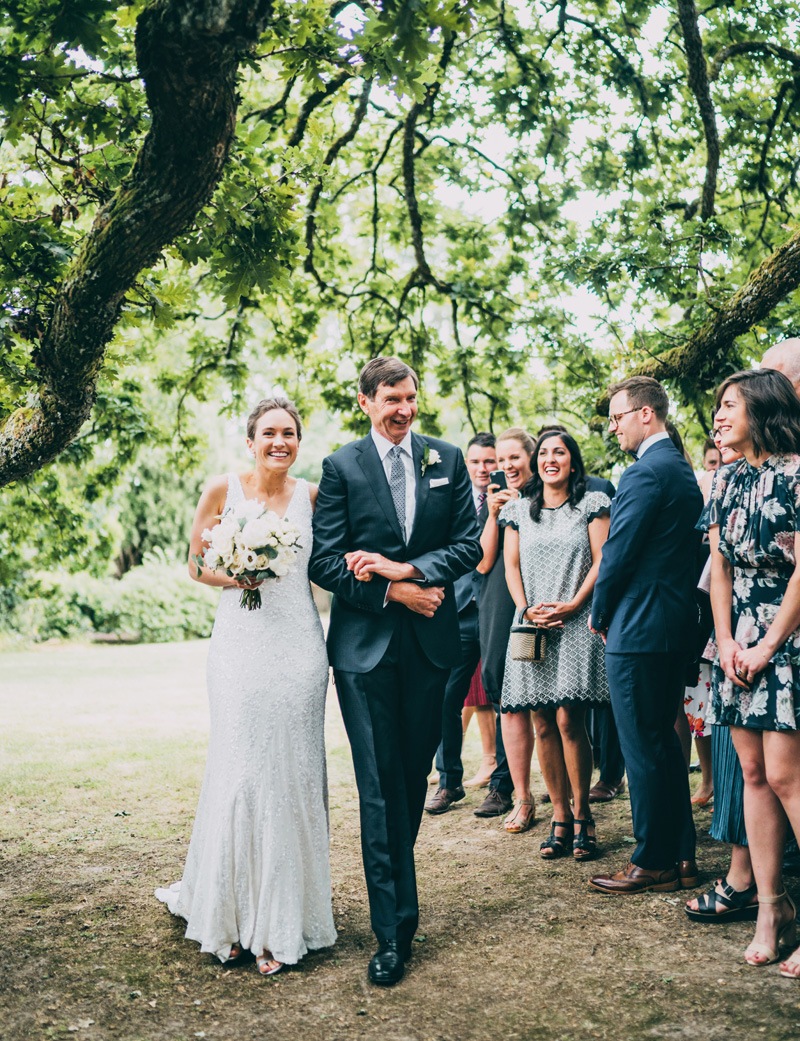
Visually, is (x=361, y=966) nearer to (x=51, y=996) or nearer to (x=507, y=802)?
(x=51, y=996)

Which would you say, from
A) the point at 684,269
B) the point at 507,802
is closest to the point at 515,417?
the point at 684,269

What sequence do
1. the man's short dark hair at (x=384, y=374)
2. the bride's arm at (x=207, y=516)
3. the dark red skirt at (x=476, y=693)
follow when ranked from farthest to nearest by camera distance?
the dark red skirt at (x=476, y=693), the bride's arm at (x=207, y=516), the man's short dark hair at (x=384, y=374)

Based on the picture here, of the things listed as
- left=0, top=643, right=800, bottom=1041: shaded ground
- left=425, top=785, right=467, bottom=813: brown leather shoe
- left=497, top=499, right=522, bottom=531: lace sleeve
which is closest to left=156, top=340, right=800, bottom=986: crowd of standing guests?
left=0, top=643, right=800, bottom=1041: shaded ground

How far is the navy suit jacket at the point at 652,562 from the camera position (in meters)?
5.06

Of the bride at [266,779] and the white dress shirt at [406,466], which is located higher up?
the white dress shirt at [406,466]

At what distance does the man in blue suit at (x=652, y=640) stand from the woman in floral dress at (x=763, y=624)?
61 cm

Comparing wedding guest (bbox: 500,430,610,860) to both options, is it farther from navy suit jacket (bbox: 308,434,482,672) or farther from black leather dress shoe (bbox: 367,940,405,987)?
black leather dress shoe (bbox: 367,940,405,987)

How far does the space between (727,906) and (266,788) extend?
2.20 m

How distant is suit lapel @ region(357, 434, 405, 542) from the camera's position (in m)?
4.55

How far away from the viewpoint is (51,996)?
4.03 m

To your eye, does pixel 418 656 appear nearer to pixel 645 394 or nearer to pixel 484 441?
pixel 645 394

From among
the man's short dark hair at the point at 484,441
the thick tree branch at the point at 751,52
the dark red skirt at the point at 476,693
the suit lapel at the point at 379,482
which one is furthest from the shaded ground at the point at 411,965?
the thick tree branch at the point at 751,52

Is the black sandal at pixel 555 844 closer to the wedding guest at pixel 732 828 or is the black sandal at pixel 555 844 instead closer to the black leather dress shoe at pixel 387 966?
the wedding guest at pixel 732 828

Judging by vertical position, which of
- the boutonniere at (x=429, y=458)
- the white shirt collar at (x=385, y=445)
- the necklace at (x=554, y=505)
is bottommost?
the necklace at (x=554, y=505)
